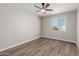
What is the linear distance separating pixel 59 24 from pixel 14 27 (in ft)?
9.94

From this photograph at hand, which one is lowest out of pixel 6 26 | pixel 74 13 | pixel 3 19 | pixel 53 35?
pixel 53 35

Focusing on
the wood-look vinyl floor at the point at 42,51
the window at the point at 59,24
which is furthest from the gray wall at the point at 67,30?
the wood-look vinyl floor at the point at 42,51

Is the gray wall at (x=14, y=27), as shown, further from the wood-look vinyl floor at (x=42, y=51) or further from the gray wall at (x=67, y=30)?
the gray wall at (x=67, y=30)

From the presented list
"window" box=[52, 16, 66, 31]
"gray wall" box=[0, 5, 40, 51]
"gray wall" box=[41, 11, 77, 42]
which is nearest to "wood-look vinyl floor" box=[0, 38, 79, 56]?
"gray wall" box=[0, 5, 40, 51]

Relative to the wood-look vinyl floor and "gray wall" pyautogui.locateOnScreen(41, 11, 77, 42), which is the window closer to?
"gray wall" pyautogui.locateOnScreen(41, 11, 77, 42)

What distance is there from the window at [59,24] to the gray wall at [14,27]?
148 centimetres

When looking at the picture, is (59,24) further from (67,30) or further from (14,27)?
(14,27)

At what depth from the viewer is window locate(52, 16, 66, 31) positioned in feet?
17.3

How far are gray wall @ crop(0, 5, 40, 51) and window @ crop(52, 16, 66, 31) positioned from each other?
4.85 feet

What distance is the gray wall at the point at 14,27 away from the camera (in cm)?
329

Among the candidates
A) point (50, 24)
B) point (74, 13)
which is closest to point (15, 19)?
point (50, 24)

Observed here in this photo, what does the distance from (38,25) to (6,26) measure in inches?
118

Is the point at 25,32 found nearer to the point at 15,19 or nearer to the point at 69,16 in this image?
the point at 15,19

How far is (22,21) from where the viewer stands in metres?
4.34
